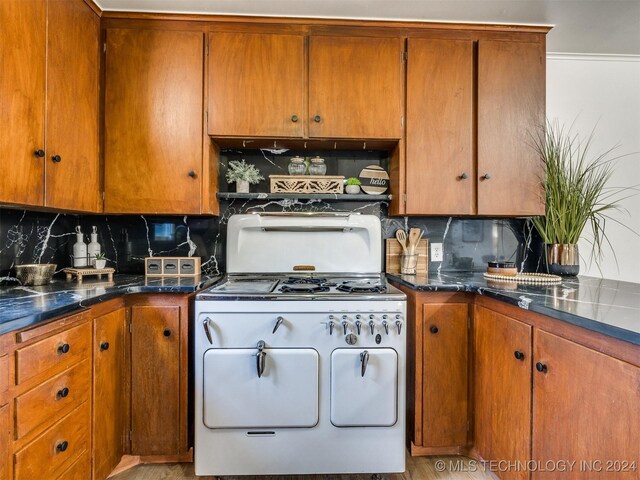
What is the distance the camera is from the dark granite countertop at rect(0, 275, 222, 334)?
106 centimetres

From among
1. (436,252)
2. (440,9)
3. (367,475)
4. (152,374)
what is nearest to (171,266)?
(152,374)

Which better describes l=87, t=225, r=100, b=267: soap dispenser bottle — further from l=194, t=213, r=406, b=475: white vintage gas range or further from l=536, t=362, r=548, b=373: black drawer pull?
l=536, t=362, r=548, b=373: black drawer pull

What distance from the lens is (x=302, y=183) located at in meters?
2.09

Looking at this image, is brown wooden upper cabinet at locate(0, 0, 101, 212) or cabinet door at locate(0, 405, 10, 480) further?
brown wooden upper cabinet at locate(0, 0, 101, 212)

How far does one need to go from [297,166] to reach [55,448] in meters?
1.72

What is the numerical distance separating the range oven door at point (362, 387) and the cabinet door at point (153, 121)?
1178 mm

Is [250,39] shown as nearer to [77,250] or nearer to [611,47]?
[77,250]

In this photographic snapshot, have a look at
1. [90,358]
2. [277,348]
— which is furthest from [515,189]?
[90,358]

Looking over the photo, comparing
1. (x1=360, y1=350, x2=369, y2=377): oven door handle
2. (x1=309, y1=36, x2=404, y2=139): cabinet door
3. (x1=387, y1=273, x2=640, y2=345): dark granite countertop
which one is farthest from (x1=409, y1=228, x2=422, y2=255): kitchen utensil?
(x1=360, y1=350, x2=369, y2=377): oven door handle

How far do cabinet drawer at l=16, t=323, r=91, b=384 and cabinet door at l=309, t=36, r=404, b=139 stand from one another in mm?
1479

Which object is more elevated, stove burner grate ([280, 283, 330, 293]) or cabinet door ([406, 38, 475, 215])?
cabinet door ([406, 38, 475, 215])

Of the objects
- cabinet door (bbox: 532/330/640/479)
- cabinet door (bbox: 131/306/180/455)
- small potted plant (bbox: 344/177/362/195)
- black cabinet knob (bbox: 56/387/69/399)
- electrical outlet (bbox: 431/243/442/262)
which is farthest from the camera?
electrical outlet (bbox: 431/243/442/262)

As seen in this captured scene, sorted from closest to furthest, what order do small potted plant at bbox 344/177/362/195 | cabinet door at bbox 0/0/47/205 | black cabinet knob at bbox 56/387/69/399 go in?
black cabinet knob at bbox 56/387/69/399 → cabinet door at bbox 0/0/47/205 → small potted plant at bbox 344/177/362/195

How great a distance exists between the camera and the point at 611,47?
223cm
